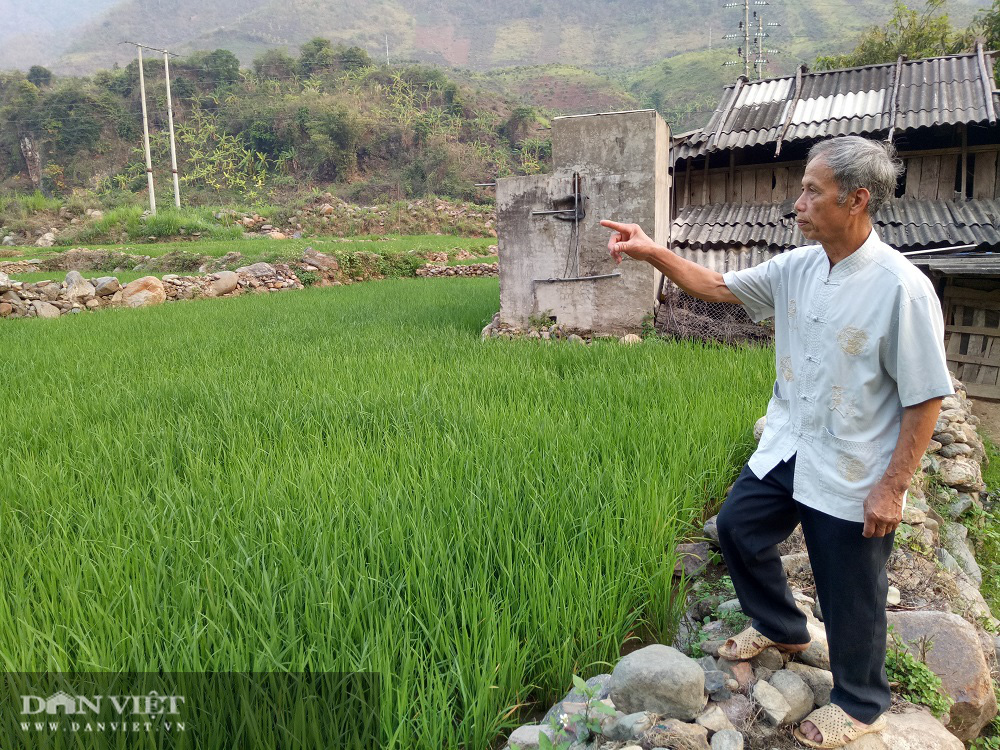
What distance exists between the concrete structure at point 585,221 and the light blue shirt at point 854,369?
197 inches

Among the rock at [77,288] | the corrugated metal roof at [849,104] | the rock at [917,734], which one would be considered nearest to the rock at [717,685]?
the rock at [917,734]

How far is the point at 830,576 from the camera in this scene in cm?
162

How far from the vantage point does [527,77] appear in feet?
186

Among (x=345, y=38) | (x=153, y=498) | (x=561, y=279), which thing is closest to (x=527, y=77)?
(x=345, y=38)

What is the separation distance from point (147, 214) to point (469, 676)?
21.5 meters

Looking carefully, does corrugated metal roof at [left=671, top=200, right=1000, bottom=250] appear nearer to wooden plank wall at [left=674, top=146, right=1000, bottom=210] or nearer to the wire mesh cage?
wooden plank wall at [left=674, top=146, right=1000, bottom=210]

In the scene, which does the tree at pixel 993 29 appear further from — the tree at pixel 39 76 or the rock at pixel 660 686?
the tree at pixel 39 76

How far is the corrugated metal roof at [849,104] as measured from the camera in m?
7.60

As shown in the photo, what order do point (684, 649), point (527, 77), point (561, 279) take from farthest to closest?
point (527, 77), point (561, 279), point (684, 649)

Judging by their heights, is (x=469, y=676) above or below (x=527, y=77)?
below

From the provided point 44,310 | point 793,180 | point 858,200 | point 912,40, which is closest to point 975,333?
point 793,180

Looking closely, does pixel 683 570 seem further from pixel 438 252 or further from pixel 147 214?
pixel 147 214

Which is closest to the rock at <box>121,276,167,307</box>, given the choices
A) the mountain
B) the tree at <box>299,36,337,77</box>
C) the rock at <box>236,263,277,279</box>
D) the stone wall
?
the rock at <box>236,263,277,279</box>

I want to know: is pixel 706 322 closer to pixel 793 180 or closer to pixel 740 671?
pixel 793 180
